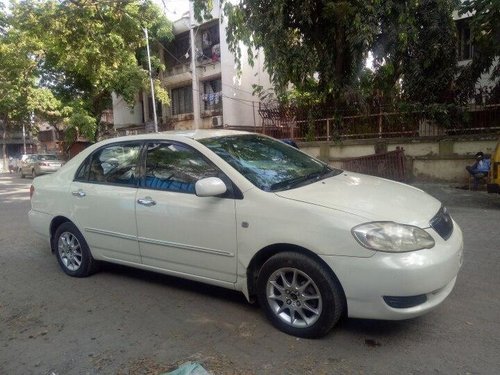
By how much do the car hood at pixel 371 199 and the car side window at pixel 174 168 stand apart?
2.67 feet

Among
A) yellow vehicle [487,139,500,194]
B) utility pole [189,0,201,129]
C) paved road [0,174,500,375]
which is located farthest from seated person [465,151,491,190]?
utility pole [189,0,201,129]

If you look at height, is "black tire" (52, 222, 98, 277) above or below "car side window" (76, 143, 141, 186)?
below

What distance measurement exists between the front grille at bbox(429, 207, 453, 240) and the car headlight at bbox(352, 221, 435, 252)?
0.24 metres

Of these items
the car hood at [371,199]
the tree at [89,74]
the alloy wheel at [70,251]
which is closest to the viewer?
the car hood at [371,199]

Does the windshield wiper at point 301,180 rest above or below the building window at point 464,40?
below

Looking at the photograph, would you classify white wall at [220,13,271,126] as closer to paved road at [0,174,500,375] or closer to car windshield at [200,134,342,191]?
car windshield at [200,134,342,191]

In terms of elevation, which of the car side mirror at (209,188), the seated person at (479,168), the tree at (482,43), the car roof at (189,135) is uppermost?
the tree at (482,43)

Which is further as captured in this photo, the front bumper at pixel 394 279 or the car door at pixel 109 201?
the car door at pixel 109 201

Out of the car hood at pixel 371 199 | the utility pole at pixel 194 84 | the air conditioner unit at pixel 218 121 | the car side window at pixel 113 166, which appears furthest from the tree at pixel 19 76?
the car hood at pixel 371 199

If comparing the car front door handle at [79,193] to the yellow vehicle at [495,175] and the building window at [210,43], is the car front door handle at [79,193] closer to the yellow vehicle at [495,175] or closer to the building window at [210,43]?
the yellow vehicle at [495,175]

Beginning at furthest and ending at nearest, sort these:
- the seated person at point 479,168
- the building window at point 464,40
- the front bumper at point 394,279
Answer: the building window at point 464,40 < the seated person at point 479,168 < the front bumper at point 394,279

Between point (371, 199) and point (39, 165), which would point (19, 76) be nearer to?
point (39, 165)

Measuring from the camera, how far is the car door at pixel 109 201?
4203 mm

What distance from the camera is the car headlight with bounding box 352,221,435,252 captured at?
293 centimetres
